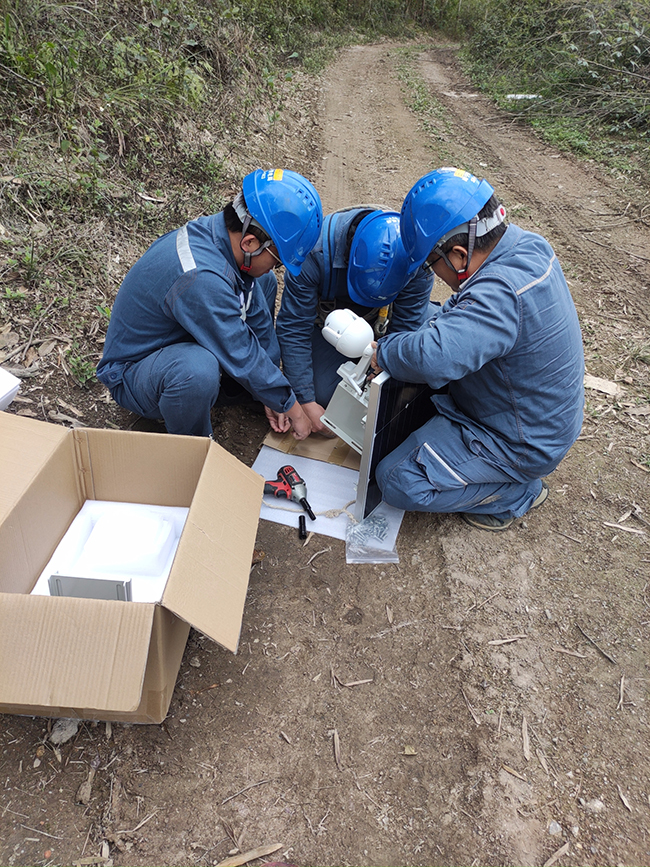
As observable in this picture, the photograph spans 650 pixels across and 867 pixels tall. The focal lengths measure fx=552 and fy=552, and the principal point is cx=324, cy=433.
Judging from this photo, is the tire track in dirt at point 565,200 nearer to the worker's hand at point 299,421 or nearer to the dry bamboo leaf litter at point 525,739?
the worker's hand at point 299,421

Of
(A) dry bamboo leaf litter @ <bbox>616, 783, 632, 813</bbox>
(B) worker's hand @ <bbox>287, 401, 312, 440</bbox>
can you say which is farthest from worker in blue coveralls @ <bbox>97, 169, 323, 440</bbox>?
(A) dry bamboo leaf litter @ <bbox>616, 783, 632, 813</bbox>

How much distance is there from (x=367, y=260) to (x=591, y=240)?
3.92m

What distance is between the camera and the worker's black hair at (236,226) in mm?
2264

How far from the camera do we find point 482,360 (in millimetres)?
1988

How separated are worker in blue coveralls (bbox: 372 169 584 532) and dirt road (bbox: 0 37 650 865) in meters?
0.29

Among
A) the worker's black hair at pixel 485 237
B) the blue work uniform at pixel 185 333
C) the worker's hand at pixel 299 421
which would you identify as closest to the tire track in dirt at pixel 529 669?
the worker's hand at pixel 299 421

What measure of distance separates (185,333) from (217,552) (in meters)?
1.12

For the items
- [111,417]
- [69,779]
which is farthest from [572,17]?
[69,779]

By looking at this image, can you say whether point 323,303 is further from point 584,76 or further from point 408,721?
point 584,76

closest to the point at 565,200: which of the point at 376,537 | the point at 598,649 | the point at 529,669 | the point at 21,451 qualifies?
the point at 376,537

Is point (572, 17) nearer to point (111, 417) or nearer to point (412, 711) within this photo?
point (111, 417)

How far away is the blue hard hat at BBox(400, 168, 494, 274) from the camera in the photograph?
200 cm

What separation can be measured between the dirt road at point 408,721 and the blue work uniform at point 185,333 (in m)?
0.57

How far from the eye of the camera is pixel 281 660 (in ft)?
6.66
